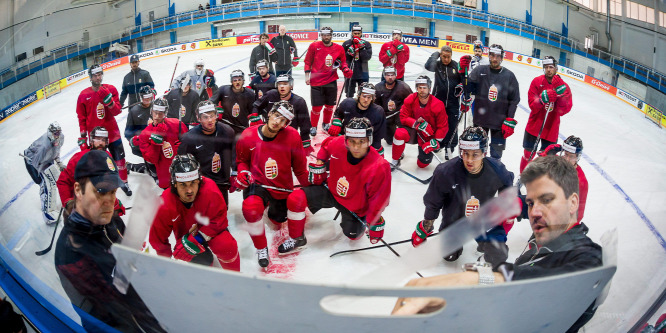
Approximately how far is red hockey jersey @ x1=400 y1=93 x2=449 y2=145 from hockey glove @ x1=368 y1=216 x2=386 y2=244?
228cm

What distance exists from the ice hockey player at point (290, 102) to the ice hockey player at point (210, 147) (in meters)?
1.20

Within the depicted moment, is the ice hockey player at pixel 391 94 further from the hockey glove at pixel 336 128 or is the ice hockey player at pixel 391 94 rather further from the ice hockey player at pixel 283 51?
the ice hockey player at pixel 283 51

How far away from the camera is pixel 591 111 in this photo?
9.16ft

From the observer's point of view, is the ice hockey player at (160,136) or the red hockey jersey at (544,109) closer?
the red hockey jersey at (544,109)

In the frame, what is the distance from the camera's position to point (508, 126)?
5102 mm

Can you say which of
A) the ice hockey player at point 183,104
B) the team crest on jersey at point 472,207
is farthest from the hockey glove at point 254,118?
the team crest on jersey at point 472,207

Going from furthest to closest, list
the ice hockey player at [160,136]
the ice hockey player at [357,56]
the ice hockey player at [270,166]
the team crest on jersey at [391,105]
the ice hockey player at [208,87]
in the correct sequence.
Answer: the ice hockey player at [357,56]
the team crest on jersey at [391,105]
the ice hockey player at [208,87]
the ice hockey player at [160,136]
the ice hockey player at [270,166]

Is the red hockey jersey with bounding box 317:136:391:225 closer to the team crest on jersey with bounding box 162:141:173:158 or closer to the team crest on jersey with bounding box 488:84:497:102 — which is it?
the team crest on jersey with bounding box 162:141:173:158

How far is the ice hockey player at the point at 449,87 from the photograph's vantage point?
5969mm

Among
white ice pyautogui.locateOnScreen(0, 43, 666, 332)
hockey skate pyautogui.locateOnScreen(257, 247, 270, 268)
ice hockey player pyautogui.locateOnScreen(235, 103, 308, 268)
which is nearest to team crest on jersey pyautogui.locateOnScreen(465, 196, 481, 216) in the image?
white ice pyautogui.locateOnScreen(0, 43, 666, 332)

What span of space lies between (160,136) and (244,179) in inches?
36.4

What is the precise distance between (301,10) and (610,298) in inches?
549

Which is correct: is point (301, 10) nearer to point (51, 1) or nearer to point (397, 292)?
point (51, 1)

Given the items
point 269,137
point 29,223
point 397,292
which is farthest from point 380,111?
point 397,292
